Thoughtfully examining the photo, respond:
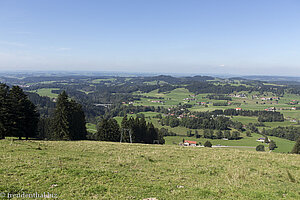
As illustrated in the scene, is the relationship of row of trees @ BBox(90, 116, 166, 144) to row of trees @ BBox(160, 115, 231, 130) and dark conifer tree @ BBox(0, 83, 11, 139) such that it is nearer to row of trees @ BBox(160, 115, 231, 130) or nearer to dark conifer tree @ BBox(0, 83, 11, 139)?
dark conifer tree @ BBox(0, 83, 11, 139)

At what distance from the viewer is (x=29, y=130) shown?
41.2 m

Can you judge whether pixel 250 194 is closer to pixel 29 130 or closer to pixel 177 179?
pixel 177 179

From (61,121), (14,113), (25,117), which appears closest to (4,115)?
(14,113)

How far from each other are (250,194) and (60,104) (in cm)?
4380

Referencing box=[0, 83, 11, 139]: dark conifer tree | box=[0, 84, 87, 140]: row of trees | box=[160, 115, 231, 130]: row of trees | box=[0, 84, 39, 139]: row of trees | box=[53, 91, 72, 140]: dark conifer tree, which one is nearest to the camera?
box=[0, 83, 11, 139]: dark conifer tree

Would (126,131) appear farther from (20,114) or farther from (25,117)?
(20,114)

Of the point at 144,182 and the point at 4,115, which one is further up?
the point at 144,182

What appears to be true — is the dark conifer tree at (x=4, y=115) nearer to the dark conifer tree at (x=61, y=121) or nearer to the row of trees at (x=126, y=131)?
the dark conifer tree at (x=61, y=121)

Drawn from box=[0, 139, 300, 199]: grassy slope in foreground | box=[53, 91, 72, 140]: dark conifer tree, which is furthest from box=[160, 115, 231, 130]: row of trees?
box=[0, 139, 300, 199]: grassy slope in foreground

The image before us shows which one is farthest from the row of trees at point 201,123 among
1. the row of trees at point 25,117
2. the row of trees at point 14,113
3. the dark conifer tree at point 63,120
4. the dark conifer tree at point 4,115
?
the dark conifer tree at point 4,115

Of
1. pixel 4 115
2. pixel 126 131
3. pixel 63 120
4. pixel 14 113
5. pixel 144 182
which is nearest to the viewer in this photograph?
pixel 144 182

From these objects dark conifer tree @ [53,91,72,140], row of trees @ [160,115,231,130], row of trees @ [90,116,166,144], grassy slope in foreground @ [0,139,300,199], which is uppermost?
grassy slope in foreground @ [0,139,300,199]

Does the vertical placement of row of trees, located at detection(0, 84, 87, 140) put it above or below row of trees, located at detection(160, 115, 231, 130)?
above

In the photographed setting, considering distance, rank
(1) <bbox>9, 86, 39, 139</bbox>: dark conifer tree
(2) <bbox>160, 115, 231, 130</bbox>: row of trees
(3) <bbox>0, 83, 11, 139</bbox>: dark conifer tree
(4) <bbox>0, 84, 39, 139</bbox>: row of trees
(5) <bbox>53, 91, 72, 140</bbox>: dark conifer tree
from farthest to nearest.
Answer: (2) <bbox>160, 115, 231, 130</bbox>: row of trees → (5) <bbox>53, 91, 72, 140</bbox>: dark conifer tree → (1) <bbox>9, 86, 39, 139</bbox>: dark conifer tree → (4) <bbox>0, 84, 39, 139</bbox>: row of trees → (3) <bbox>0, 83, 11, 139</bbox>: dark conifer tree
